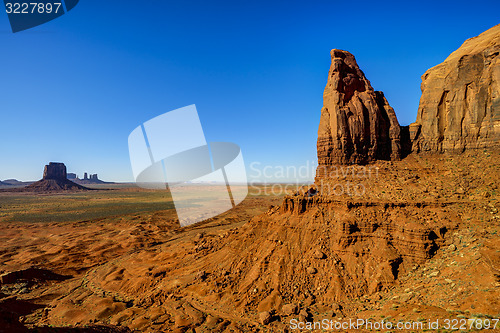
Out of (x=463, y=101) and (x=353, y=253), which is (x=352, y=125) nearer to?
(x=463, y=101)

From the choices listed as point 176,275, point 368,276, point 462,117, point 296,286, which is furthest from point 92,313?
point 462,117

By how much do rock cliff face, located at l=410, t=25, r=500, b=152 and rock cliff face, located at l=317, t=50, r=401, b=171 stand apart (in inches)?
156

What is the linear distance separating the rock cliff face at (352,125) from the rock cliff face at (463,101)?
3956mm

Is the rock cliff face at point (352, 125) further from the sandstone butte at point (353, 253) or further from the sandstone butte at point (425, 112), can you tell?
the sandstone butte at point (353, 253)

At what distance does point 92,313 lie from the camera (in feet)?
83.4

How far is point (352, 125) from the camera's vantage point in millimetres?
34719

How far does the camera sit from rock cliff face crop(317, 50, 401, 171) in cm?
3475

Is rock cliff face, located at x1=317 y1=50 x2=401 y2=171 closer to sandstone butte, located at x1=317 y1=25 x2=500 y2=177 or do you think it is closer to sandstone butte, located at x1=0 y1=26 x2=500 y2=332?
sandstone butte, located at x1=317 y1=25 x2=500 y2=177

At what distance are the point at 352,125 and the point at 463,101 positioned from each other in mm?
13698

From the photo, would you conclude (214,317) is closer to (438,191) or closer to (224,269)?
(224,269)

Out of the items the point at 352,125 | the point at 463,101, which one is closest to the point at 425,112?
the point at 463,101

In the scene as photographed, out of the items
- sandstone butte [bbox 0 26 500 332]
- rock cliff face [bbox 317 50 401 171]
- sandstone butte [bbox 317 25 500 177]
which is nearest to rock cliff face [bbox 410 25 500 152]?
sandstone butte [bbox 317 25 500 177]

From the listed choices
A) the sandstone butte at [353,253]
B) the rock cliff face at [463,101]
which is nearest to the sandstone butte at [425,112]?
the rock cliff face at [463,101]

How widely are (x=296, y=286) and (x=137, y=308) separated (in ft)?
61.2
